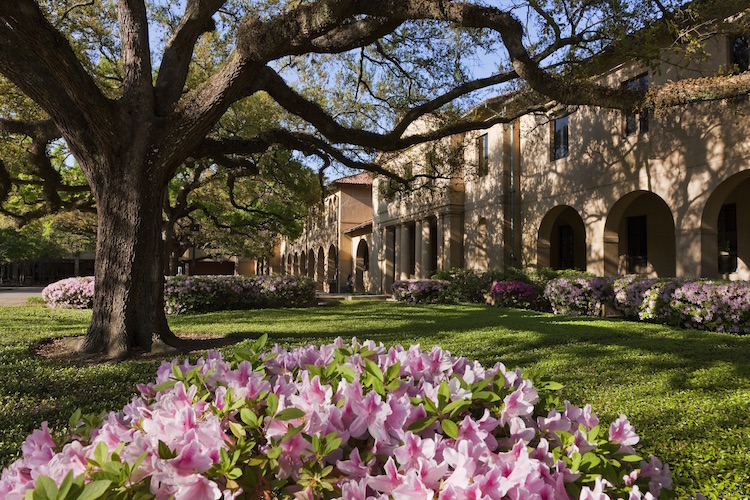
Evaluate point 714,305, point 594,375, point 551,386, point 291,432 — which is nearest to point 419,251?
point 714,305

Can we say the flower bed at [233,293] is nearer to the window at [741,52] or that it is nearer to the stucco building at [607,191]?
the stucco building at [607,191]

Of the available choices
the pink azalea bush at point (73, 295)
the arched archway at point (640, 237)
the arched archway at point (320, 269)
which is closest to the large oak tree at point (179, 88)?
the arched archway at point (640, 237)

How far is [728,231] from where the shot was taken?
14180 mm

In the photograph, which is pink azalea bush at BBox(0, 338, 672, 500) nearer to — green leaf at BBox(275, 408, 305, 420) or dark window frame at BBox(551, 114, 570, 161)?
green leaf at BBox(275, 408, 305, 420)

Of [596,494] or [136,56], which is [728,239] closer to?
[136,56]

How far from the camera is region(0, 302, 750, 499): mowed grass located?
3.32 metres

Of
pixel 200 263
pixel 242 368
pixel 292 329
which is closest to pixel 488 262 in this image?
pixel 292 329

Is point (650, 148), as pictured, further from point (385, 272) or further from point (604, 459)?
point (385, 272)

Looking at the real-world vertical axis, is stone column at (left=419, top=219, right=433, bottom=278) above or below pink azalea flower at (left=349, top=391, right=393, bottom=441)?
above

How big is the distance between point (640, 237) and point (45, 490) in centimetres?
1876

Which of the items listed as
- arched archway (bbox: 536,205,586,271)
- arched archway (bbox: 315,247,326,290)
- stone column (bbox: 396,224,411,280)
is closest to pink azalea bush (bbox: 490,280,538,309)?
arched archway (bbox: 536,205,586,271)

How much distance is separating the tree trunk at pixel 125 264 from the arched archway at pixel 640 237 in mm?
13051

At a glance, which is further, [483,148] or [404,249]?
[404,249]

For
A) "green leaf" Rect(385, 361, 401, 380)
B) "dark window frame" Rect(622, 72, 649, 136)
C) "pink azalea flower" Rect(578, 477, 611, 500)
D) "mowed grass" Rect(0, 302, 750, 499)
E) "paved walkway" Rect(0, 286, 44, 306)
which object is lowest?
"paved walkway" Rect(0, 286, 44, 306)
